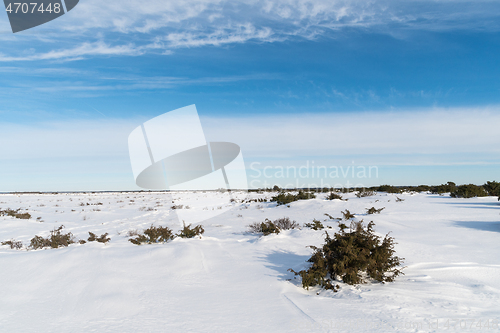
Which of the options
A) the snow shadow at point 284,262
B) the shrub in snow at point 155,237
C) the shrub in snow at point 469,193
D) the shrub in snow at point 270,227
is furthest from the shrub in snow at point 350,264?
the shrub in snow at point 469,193

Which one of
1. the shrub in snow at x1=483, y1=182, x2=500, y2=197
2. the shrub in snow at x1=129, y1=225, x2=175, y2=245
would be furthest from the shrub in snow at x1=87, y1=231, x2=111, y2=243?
the shrub in snow at x1=483, y1=182, x2=500, y2=197

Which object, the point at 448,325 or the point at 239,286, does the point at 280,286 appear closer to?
the point at 239,286

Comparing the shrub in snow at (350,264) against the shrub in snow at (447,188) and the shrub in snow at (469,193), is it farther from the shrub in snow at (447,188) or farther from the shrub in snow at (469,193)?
the shrub in snow at (447,188)

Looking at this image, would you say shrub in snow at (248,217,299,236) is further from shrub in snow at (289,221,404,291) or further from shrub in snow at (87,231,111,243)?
shrub in snow at (87,231,111,243)

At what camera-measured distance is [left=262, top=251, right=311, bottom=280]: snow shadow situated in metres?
4.72

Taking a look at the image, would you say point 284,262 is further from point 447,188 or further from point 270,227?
point 447,188

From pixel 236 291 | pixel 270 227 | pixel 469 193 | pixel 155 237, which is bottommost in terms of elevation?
pixel 236 291

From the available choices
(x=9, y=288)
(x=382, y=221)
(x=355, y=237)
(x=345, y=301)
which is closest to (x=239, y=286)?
(x=345, y=301)

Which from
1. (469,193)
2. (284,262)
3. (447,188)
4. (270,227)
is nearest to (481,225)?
(270,227)

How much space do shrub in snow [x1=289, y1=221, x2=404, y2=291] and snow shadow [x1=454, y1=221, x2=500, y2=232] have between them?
486 cm

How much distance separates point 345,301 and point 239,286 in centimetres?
150

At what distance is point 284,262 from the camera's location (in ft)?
17.5

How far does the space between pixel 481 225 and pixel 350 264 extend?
241 inches

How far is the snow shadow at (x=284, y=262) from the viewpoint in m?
4.72
